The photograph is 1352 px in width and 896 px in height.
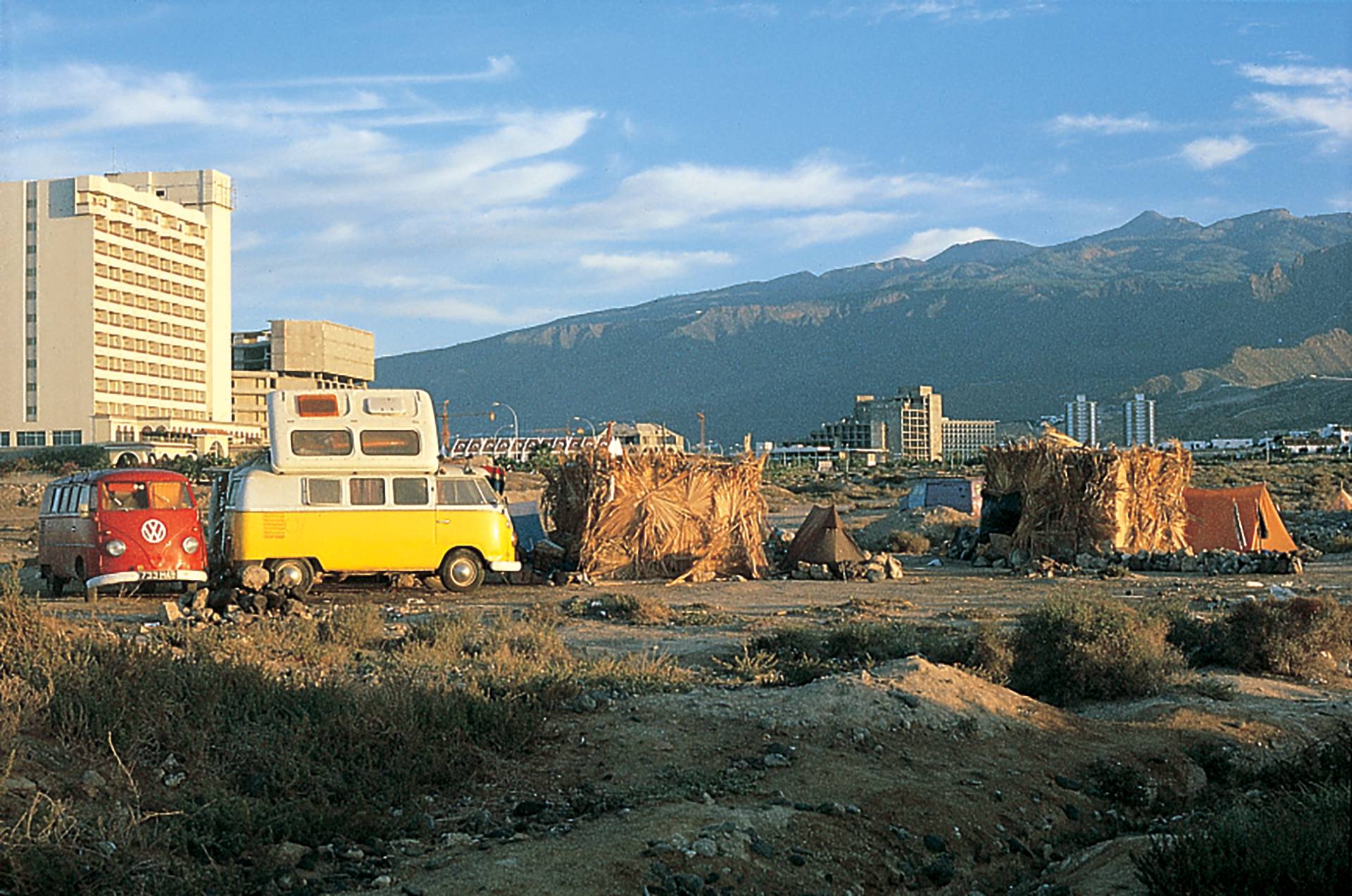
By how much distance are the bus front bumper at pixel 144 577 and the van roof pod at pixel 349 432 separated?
7.02ft

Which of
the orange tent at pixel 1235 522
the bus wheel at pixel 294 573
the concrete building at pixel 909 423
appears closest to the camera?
the bus wheel at pixel 294 573

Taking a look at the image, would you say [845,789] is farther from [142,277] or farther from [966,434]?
[966,434]

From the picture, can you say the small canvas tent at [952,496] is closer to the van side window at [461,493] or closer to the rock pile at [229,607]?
the van side window at [461,493]

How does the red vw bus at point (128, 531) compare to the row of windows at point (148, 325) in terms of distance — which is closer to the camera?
the red vw bus at point (128, 531)

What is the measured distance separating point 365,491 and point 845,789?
43.8 ft

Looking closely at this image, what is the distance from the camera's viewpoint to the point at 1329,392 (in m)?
150

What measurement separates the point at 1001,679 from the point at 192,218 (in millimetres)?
126228

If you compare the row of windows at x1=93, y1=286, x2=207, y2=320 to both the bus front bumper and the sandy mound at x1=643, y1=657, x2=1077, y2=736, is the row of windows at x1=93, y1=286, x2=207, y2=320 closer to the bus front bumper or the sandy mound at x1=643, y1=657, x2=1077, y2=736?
the bus front bumper

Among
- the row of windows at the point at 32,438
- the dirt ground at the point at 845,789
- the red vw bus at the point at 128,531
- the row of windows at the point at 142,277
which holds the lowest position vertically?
the dirt ground at the point at 845,789

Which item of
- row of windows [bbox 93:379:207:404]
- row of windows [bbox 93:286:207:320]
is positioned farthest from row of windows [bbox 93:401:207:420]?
row of windows [bbox 93:286:207:320]

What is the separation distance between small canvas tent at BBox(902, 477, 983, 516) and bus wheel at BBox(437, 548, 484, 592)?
18146mm

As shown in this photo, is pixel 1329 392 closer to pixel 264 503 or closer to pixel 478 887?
pixel 264 503

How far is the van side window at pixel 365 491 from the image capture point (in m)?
20.0

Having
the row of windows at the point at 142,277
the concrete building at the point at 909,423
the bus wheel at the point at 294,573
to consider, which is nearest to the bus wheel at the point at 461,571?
the bus wheel at the point at 294,573
